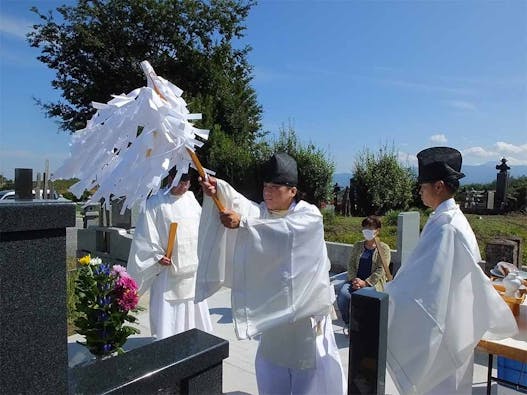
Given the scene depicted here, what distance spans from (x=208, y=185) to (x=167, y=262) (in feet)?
7.07

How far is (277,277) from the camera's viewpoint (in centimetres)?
255

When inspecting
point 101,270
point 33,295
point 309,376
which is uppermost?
point 33,295

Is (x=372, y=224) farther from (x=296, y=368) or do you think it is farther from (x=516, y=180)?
(x=516, y=180)

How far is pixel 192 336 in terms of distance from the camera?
2562mm

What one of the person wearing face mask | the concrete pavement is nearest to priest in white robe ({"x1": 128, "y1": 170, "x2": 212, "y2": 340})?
the concrete pavement

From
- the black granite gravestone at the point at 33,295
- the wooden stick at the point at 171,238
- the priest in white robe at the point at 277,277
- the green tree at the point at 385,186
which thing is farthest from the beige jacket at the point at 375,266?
the green tree at the point at 385,186

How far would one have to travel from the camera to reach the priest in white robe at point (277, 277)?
8.32 feet

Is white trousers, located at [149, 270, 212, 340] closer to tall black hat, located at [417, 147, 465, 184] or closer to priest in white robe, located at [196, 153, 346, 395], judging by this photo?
priest in white robe, located at [196, 153, 346, 395]

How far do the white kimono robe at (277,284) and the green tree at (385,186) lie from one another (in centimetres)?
1308

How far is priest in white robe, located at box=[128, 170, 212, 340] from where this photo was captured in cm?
445

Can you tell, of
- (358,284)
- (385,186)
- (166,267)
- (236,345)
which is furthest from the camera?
(385,186)

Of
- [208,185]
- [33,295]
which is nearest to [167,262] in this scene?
[208,185]

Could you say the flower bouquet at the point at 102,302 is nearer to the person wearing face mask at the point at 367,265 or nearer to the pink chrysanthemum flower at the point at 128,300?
the pink chrysanthemum flower at the point at 128,300

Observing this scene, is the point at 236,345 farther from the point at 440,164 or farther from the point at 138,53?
the point at 138,53
